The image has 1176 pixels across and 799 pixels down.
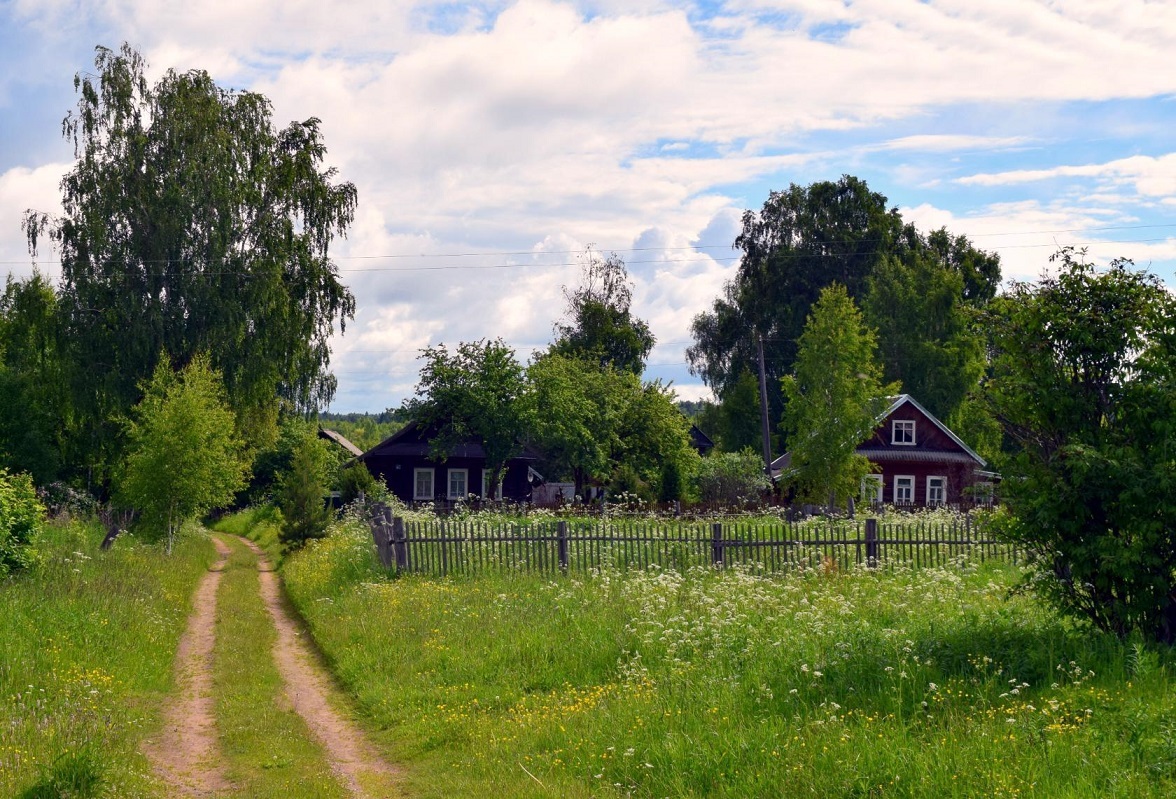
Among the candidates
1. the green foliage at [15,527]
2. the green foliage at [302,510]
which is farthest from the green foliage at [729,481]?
the green foliage at [15,527]

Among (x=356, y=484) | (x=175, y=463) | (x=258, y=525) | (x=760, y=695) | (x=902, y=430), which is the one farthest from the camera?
(x=902, y=430)

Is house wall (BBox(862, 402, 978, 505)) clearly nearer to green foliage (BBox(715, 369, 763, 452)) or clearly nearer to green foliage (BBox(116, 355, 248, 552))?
green foliage (BBox(715, 369, 763, 452))

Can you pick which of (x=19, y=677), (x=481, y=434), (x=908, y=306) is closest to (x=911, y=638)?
(x=19, y=677)

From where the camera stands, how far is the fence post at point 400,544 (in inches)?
764

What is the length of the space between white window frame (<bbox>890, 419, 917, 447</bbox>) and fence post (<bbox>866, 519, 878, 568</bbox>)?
30983mm

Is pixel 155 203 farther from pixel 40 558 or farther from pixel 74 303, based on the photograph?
pixel 40 558

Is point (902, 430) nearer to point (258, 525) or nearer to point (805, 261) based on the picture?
point (805, 261)

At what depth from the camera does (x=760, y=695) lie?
9.15 m

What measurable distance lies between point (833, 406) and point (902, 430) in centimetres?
1308

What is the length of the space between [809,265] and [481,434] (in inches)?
1279

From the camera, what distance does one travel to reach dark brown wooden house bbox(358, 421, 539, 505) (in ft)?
160

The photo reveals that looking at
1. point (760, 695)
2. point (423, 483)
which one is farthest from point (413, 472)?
point (760, 695)

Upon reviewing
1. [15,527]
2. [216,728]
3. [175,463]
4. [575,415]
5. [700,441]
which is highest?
[575,415]

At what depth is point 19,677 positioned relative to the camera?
10.6 m
